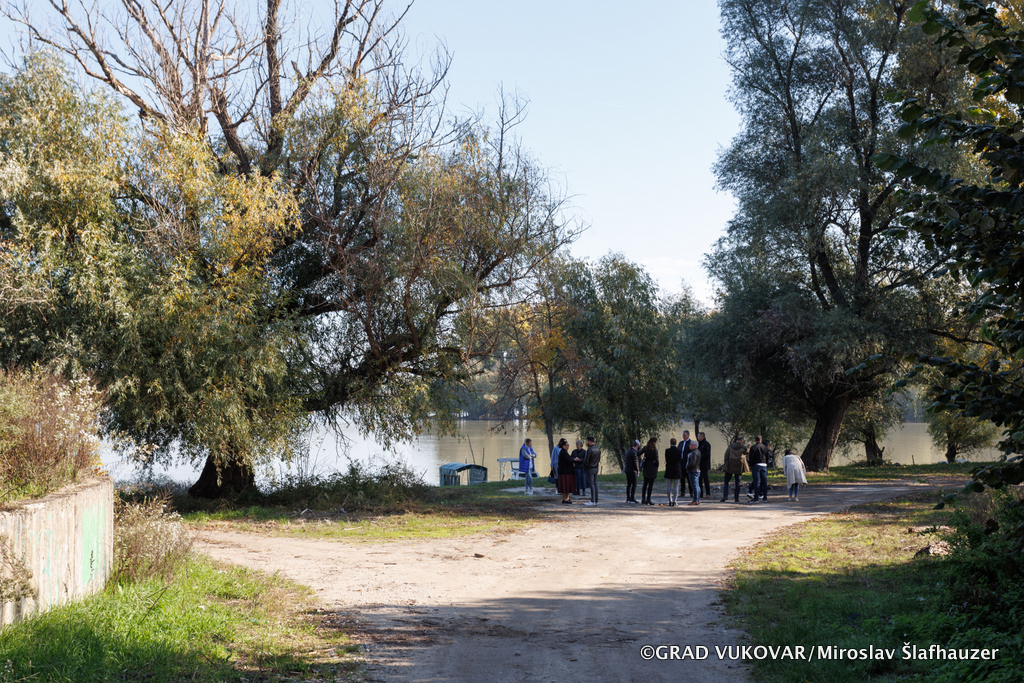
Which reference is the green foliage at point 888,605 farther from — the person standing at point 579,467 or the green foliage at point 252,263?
the green foliage at point 252,263

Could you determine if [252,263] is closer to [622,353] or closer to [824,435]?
[622,353]

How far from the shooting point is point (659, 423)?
31297 millimetres

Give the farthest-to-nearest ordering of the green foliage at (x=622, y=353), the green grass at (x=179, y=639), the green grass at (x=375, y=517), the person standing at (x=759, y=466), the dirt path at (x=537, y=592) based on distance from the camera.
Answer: the green foliage at (x=622, y=353)
the person standing at (x=759, y=466)
the green grass at (x=375, y=517)
the dirt path at (x=537, y=592)
the green grass at (x=179, y=639)

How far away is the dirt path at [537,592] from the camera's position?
6613mm

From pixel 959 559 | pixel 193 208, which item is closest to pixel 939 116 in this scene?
pixel 959 559

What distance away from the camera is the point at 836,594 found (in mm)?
8523

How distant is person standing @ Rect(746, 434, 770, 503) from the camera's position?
62.7ft

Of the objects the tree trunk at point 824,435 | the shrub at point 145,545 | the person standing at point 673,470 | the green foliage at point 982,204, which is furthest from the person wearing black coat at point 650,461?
the green foliage at point 982,204

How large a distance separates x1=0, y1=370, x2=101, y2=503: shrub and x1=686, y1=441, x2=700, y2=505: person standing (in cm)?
1367

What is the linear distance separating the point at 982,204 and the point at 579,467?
1759 centimetres

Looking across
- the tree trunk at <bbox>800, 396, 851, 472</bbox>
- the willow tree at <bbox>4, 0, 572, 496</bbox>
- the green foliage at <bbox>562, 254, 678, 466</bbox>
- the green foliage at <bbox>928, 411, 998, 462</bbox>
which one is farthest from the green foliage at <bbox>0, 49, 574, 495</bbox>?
the green foliage at <bbox>928, 411, 998, 462</bbox>

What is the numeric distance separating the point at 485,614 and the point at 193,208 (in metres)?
12.1

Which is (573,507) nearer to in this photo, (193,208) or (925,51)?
(193,208)

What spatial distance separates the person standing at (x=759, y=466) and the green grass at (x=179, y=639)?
13.7m
